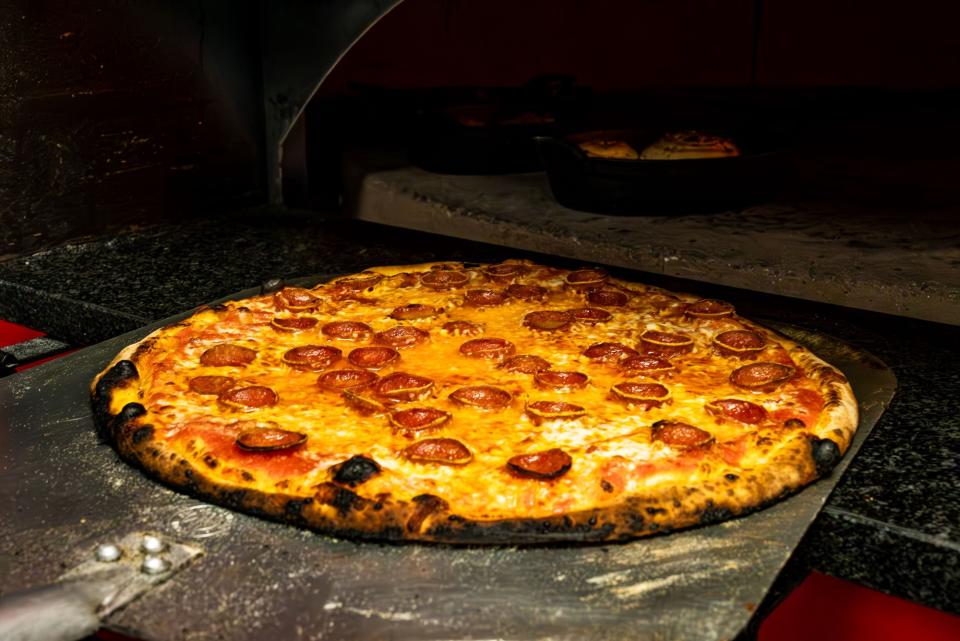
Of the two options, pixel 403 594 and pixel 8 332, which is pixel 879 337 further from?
pixel 8 332

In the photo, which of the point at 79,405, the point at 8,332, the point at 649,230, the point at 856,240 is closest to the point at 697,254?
the point at 649,230

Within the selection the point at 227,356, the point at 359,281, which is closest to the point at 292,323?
the point at 227,356

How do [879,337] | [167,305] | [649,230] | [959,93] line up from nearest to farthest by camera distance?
1. [879,337]
2. [167,305]
3. [649,230]
4. [959,93]

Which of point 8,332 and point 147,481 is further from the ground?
point 147,481

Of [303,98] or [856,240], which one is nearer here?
[856,240]

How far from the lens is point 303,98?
315cm

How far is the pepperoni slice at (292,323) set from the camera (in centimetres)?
198

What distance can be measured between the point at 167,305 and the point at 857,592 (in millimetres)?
1588

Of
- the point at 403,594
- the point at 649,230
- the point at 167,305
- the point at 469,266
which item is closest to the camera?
the point at 403,594

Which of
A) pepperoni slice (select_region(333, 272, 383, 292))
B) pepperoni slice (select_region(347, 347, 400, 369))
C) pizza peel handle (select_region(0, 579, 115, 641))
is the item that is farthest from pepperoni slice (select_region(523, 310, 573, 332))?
pizza peel handle (select_region(0, 579, 115, 641))

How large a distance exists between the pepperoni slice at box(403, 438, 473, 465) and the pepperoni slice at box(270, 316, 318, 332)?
2.11 feet

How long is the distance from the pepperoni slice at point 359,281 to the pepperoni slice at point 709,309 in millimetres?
728

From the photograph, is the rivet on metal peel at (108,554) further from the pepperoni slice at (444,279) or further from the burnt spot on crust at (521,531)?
the pepperoni slice at (444,279)

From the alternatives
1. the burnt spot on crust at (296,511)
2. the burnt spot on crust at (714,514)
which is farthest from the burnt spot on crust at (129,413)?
the burnt spot on crust at (714,514)
